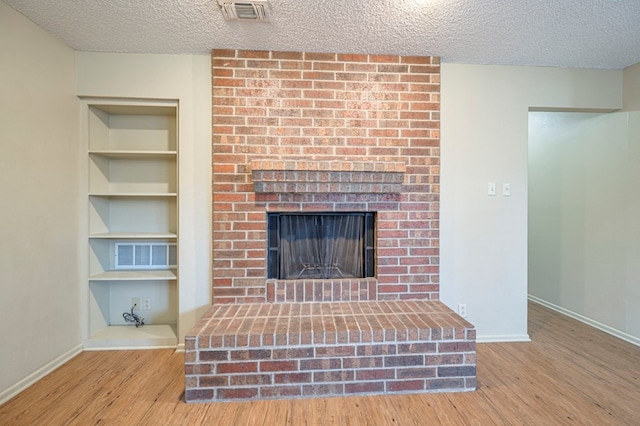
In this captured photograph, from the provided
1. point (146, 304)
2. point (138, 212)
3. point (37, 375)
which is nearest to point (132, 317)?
point (146, 304)

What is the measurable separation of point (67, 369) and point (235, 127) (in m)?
2.03

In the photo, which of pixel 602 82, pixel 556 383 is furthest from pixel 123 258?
pixel 602 82

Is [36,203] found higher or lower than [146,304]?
higher

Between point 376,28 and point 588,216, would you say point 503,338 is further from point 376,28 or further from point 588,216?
point 376,28

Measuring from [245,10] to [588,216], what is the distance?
3334mm

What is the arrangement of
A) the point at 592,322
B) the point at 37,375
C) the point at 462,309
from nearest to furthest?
the point at 37,375 < the point at 462,309 < the point at 592,322

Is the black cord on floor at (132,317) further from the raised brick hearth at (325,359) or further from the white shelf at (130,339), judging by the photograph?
the raised brick hearth at (325,359)

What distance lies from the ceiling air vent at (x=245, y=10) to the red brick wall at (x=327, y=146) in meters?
0.38

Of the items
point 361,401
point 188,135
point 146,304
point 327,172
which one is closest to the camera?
point 361,401

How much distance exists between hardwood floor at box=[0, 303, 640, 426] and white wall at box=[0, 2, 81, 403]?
25 cm

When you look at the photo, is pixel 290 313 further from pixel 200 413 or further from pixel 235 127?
pixel 235 127

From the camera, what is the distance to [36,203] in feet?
5.98

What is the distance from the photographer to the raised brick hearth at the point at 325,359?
1.62 meters

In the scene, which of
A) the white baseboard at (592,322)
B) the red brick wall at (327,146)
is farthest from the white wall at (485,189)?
the white baseboard at (592,322)
